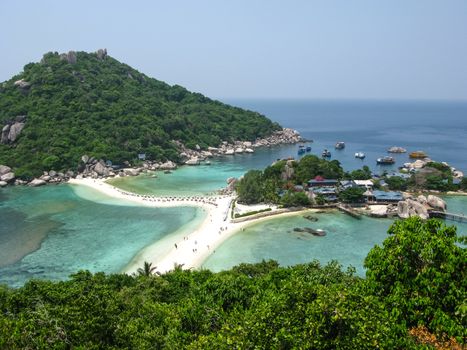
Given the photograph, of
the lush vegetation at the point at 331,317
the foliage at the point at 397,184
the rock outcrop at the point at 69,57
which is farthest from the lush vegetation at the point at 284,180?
the rock outcrop at the point at 69,57

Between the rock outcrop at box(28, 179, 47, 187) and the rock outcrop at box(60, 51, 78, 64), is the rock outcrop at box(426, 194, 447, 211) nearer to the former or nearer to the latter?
the rock outcrop at box(28, 179, 47, 187)

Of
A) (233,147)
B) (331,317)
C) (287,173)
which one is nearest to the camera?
(331,317)

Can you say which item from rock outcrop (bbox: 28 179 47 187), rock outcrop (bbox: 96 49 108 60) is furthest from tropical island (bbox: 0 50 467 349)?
rock outcrop (bbox: 96 49 108 60)

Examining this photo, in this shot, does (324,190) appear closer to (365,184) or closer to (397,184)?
(365,184)

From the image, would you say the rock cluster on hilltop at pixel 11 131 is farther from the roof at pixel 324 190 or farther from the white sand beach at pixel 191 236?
the roof at pixel 324 190

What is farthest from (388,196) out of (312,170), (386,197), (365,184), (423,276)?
(423,276)

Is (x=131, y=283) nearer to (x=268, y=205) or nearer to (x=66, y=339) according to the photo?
(x=66, y=339)
